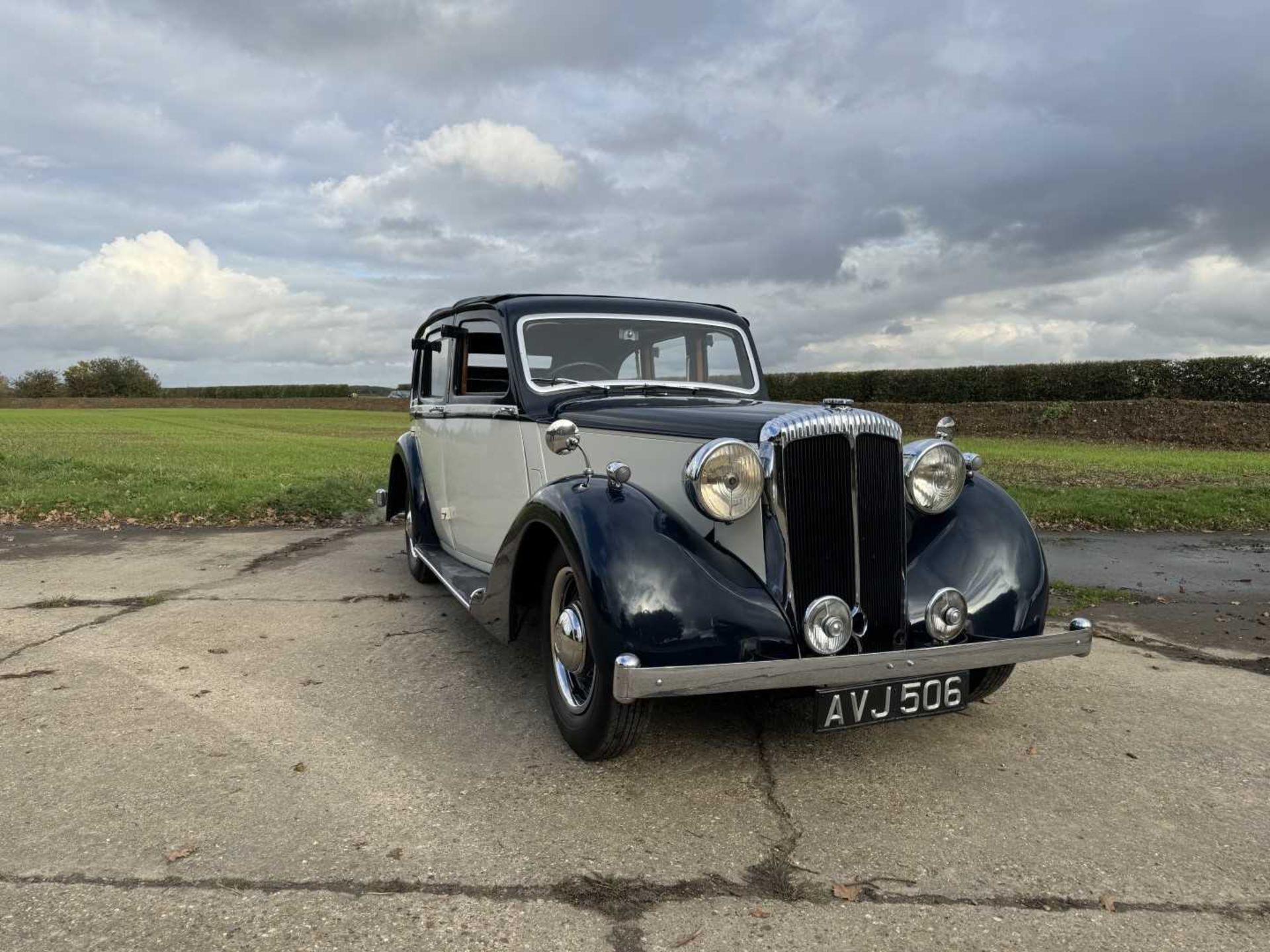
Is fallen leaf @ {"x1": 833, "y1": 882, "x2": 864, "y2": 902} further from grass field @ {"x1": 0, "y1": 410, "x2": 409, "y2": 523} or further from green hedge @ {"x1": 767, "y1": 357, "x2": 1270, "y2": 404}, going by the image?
green hedge @ {"x1": 767, "y1": 357, "x2": 1270, "y2": 404}

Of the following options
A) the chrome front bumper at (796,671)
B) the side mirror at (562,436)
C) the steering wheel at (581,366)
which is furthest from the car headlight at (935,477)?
the steering wheel at (581,366)

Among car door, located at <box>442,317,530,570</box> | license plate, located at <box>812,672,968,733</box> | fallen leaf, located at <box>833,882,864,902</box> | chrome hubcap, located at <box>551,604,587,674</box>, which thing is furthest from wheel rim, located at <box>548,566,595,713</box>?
fallen leaf, located at <box>833,882,864,902</box>

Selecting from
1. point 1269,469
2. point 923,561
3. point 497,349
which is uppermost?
point 497,349

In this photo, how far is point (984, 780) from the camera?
303 centimetres

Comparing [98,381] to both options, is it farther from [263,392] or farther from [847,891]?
[847,891]

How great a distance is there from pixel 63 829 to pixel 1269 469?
17.2 m

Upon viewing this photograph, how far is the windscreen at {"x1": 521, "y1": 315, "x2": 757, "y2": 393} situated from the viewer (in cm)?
444

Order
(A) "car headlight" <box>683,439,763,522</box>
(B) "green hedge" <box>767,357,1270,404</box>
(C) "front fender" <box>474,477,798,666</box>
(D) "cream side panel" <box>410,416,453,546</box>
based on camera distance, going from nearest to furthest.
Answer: (C) "front fender" <box>474,477,798,666</box>, (A) "car headlight" <box>683,439,763,522</box>, (D) "cream side panel" <box>410,416,453,546</box>, (B) "green hedge" <box>767,357,1270,404</box>

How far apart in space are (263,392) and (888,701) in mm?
77278

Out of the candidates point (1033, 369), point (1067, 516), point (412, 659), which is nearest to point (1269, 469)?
point (1067, 516)

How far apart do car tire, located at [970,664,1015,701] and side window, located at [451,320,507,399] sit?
260 centimetres

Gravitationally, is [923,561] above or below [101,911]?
above

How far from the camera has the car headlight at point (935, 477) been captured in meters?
3.44

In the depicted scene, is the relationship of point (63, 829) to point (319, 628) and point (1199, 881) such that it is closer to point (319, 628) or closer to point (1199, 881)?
point (319, 628)
